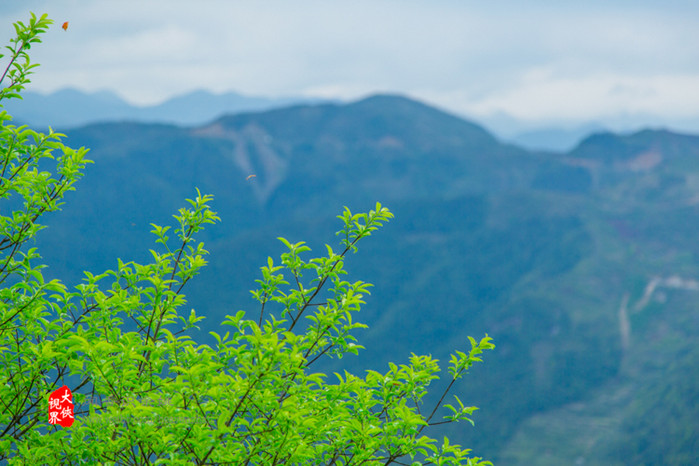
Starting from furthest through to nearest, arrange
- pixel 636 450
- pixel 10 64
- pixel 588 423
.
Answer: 1. pixel 588 423
2. pixel 636 450
3. pixel 10 64

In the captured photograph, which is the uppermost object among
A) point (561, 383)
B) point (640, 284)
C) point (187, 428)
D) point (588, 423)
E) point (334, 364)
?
point (640, 284)

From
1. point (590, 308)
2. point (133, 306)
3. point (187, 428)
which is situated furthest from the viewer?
point (590, 308)

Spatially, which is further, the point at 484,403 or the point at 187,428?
the point at 484,403

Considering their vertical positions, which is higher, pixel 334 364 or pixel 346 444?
pixel 334 364

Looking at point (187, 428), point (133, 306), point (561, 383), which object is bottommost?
point (187, 428)

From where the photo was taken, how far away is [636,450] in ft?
403

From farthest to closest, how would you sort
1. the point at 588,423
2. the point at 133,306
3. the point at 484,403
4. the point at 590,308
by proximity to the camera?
the point at 590,308 → the point at 484,403 → the point at 588,423 → the point at 133,306

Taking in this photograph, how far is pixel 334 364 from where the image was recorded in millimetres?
191250

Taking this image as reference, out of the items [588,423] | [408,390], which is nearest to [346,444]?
[408,390]

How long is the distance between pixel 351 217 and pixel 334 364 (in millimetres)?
186177

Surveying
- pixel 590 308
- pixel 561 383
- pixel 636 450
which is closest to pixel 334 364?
pixel 561 383

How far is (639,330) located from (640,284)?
57.4ft

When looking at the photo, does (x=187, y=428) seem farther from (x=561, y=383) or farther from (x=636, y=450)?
(x=561, y=383)

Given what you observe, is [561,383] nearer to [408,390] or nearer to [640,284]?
[640,284]
